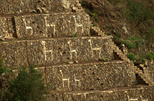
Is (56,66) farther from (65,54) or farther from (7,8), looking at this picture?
(7,8)

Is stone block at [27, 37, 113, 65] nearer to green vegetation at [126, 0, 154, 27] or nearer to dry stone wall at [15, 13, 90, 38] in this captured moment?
dry stone wall at [15, 13, 90, 38]

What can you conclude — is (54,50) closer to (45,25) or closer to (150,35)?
(45,25)

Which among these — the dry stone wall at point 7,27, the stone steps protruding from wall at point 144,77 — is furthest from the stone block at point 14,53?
the stone steps protruding from wall at point 144,77

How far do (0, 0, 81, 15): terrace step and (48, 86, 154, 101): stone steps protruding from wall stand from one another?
33.3ft

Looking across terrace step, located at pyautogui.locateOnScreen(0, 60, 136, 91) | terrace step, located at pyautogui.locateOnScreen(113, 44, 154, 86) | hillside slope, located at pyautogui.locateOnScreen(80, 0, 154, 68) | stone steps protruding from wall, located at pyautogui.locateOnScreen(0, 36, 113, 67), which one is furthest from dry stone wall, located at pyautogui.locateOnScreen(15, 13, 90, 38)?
terrace step, located at pyautogui.locateOnScreen(0, 60, 136, 91)

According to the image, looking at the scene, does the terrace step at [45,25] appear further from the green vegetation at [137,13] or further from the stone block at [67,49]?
the green vegetation at [137,13]

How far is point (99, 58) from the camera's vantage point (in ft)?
130

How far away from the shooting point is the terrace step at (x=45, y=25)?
37.6 meters

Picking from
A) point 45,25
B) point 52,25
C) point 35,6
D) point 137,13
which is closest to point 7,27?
point 45,25

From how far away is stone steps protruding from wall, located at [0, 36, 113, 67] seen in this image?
35938 millimetres

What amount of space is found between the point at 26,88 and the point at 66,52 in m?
7.50

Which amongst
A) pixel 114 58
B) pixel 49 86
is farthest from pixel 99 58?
pixel 49 86

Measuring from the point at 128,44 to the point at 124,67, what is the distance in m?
5.52

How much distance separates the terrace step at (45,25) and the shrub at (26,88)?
6.38m
